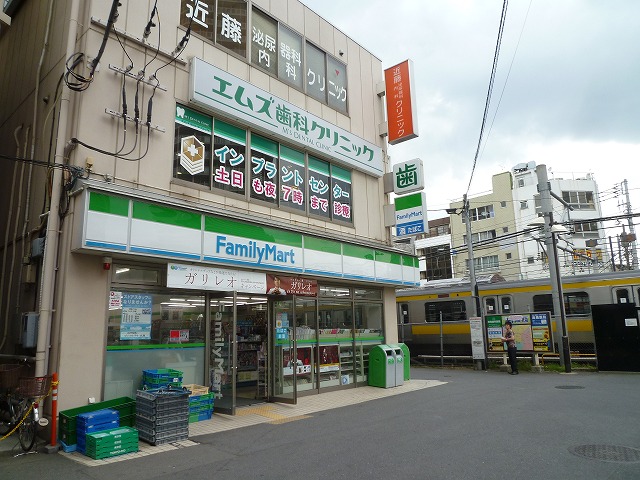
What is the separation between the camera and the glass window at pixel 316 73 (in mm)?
13240

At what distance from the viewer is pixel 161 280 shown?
8859 millimetres

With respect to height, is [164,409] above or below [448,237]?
below

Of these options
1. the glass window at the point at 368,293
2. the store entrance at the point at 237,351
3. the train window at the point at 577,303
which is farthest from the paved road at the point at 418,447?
the train window at the point at 577,303

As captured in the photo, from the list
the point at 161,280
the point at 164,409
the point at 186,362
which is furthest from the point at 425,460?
the point at 161,280

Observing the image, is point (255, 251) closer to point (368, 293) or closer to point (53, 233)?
point (53, 233)

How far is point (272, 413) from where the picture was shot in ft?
31.8

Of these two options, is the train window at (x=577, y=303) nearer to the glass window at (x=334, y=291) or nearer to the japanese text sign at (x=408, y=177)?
the japanese text sign at (x=408, y=177)

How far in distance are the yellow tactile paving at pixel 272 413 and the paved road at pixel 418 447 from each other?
0.24 metres

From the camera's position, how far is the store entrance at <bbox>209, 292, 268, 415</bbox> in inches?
378

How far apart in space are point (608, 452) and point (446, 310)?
15080 millimetres

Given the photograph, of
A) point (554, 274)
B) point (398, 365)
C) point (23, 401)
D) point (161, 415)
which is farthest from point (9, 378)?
point (554, 274)

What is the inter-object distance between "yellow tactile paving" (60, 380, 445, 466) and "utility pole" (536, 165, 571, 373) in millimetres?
5249

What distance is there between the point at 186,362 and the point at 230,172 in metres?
4.24

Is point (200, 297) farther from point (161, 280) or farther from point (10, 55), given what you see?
point (10, 55)
